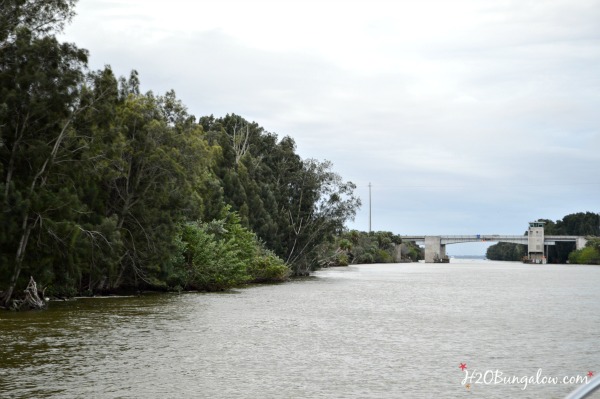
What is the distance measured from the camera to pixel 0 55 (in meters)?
35.0

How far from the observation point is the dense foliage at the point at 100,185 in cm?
3506

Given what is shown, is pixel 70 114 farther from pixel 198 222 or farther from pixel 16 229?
pixel 198 222

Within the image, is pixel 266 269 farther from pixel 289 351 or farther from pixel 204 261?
pixel 289 351

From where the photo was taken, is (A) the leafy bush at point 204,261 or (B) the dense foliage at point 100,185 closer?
(B) the dense foliage at point 100,185

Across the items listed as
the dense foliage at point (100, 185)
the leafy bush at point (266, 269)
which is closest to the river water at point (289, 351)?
the dense foliage at point (100, 185)

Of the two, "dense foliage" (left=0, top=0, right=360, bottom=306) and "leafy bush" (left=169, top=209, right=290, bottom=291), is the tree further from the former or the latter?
"leafy bush" (left=169, top=209, right=290, bottom=291)

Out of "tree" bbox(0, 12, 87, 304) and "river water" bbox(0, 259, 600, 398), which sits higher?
"tree" bbox(0, 12, 87, 304)

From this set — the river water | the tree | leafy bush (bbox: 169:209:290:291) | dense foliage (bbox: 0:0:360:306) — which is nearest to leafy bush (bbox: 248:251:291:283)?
dense foliage (bbox: 0:0:360:306)

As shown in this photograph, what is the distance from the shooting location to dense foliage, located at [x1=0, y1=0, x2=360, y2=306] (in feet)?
115

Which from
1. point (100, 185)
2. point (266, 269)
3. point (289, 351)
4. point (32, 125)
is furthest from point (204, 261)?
point (289, 351)

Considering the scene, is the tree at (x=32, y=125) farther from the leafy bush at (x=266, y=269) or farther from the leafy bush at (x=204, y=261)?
the leafy bush at (x=266, y=269)

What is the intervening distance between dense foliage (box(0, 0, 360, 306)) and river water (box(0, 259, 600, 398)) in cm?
338

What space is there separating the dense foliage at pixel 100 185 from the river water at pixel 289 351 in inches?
133

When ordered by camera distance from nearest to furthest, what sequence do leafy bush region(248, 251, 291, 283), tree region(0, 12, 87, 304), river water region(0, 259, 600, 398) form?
river water region(0, 259, 600, 398) → tree region(0, 12, 87, 304) → leafy bush region(248, 251, 291, 283)
